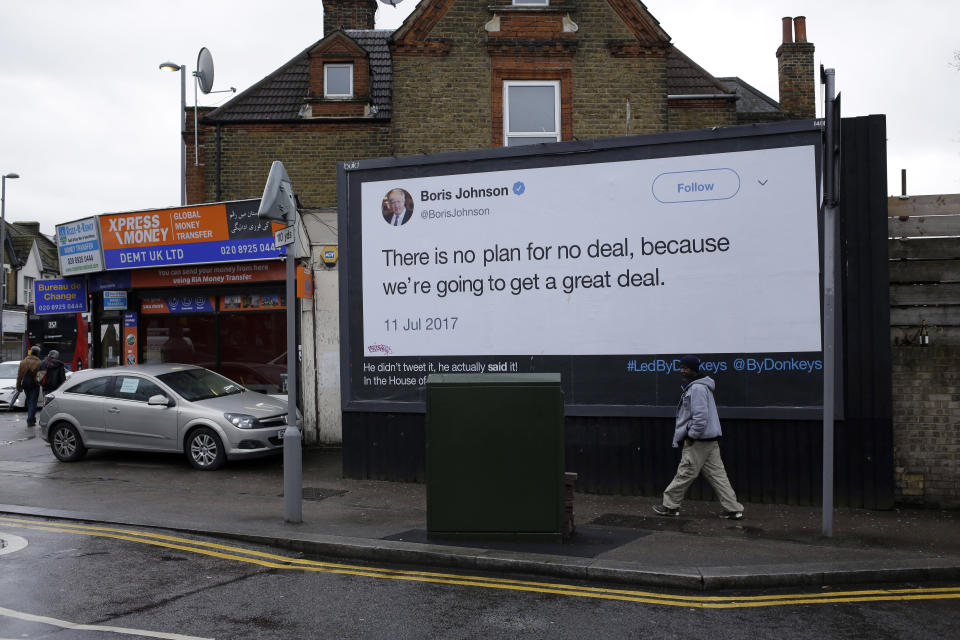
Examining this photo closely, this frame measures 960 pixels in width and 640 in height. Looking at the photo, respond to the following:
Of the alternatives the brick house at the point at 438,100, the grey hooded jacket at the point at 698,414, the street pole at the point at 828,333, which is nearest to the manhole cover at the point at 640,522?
→ the grey hooded jacket at the point at 698,414

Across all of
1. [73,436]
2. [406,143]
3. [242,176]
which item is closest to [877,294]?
[406,143]

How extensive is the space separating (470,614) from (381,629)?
679 millimetres

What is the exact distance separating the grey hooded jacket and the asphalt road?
2.45 m

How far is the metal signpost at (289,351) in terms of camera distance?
8.83m

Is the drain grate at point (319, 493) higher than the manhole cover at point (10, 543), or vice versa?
the manhole cover at point (10, 543)

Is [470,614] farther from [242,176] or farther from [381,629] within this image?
[242,176]

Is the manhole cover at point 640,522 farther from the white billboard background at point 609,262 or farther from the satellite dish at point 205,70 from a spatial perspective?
the satellite dish at point 205,70

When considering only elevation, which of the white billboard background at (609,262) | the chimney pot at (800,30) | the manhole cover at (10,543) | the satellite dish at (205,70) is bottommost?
the manhole cover at (10,543)

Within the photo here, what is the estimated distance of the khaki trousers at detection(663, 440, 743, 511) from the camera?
357 inches

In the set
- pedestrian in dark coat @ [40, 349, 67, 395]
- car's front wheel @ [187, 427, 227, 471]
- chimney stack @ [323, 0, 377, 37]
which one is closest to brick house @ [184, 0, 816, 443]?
car's front wheel @ [187, 427, 227, 471]

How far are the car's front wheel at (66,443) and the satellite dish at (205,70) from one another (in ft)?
38.2

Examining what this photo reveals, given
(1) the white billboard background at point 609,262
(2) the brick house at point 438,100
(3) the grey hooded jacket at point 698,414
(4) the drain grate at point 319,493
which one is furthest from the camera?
(2) the brick house at point 438,100

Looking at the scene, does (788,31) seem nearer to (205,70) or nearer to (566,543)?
(205,70)

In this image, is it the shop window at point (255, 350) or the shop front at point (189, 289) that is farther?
Result: the shop window at point (255, 350)
